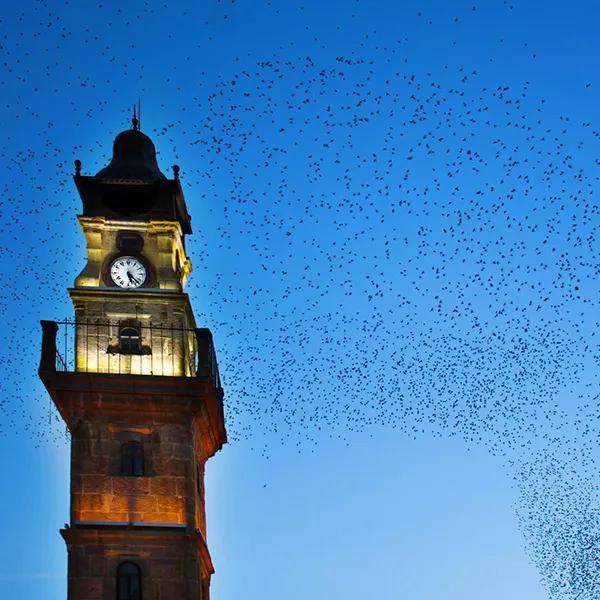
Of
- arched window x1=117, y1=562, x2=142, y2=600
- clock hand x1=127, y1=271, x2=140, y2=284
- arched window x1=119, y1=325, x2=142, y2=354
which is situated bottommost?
arched window x1=117, y1=562, x2=142, y2=600

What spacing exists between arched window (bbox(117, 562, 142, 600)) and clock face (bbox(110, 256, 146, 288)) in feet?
36.9

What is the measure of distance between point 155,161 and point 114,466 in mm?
14486

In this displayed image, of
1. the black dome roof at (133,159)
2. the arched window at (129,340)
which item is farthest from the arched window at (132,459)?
→ the black dome roof at (133,159)

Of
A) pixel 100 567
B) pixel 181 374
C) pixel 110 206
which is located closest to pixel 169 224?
pixel 110 206

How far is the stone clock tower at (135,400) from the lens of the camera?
2003 inches

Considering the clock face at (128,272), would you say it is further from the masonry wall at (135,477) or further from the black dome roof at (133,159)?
the masonry wall at (135,477)

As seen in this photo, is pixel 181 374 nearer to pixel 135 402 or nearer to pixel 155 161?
pixel 135 402

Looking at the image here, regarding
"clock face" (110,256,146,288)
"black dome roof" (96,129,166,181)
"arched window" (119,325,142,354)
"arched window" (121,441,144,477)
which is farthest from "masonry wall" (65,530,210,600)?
"black dome roof" (96,129,166,181)

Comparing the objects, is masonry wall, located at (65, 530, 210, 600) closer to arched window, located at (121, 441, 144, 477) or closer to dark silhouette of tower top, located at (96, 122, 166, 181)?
arched window, located at (121, 441, 144, 477)

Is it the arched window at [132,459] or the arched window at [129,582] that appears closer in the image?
the arched window at [129,582]

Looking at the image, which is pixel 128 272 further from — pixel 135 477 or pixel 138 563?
pixel 138 563

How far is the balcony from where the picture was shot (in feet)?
178

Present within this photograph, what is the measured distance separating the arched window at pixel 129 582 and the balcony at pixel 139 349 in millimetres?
7079

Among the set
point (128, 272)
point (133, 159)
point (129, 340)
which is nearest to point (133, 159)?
point (133, 159)
